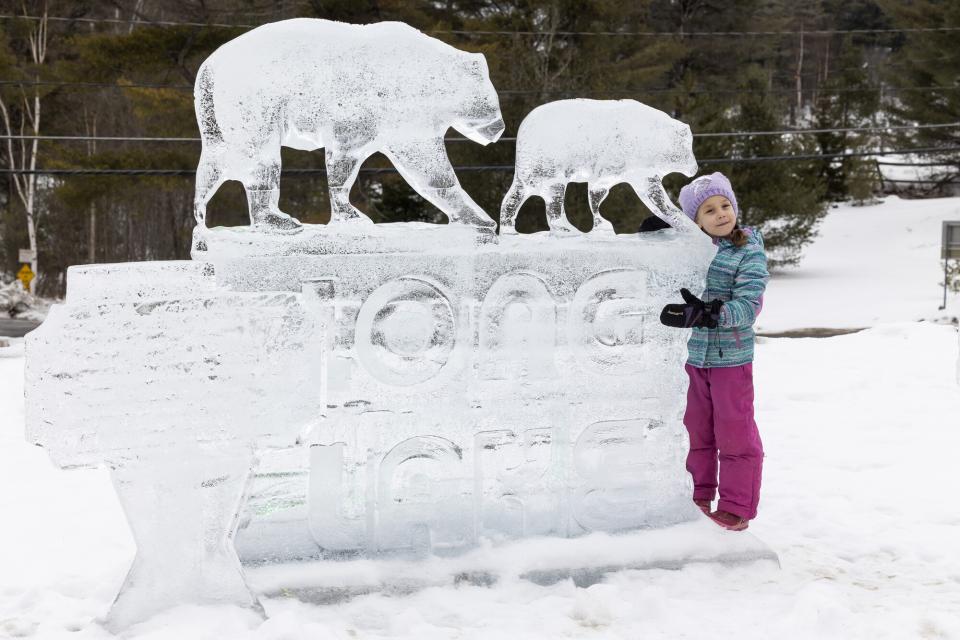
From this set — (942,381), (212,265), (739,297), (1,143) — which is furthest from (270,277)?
(1,143)

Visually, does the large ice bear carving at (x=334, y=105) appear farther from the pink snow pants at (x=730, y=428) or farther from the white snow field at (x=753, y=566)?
the white snow field at (x=753, y=566)

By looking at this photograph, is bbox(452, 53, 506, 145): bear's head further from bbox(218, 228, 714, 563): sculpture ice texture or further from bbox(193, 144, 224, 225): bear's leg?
bbox(193, 144, 224, 225): bear's leg

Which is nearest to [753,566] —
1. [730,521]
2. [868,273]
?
[730,521]

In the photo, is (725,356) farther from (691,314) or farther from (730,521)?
(730,521)

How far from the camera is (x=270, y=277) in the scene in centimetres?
310

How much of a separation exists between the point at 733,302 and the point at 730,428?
0.44 metres

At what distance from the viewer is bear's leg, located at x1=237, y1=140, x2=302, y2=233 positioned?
3.21 m

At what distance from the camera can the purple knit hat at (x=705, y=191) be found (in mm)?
3449

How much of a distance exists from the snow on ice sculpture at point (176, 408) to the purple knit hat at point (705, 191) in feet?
4.92

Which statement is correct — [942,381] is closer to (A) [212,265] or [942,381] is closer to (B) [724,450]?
(B) [724,450]

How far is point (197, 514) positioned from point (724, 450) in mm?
1785

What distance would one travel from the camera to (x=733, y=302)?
10.8 feet

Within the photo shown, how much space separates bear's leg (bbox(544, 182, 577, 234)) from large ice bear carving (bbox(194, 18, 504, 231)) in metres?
0.33

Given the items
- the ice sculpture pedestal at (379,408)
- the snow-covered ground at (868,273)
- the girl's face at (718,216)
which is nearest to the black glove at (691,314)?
the ice sculpture pedestal at (379,408)
